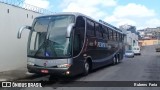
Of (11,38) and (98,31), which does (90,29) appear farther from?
(11,38)

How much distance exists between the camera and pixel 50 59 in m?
13.5

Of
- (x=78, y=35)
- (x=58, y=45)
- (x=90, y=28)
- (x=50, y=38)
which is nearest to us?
(x=58, y=45)

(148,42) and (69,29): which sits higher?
(69,29)

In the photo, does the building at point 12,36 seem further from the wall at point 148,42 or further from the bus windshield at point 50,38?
the wall at point 148,42

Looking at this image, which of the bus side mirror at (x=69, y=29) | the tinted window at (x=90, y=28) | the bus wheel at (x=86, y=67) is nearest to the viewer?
the bus side mirror at (x=69, y=29)

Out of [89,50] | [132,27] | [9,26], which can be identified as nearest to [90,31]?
[89,50]

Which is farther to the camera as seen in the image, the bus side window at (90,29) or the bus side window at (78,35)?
the bus side window at (90,29)

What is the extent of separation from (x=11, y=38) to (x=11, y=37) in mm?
63

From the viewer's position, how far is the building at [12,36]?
1703 centimetres

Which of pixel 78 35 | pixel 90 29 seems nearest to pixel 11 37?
pixel 90 29

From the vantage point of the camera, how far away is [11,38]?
18047mm

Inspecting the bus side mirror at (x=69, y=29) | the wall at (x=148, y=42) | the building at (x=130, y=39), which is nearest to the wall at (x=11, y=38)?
the bus side mirror at (x=69, y=29)

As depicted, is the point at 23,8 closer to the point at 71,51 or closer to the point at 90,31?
the point at 90,31

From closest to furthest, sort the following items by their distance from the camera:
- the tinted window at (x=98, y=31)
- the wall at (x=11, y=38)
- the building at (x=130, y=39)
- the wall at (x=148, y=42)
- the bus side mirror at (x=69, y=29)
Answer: the bus side mirror at (x=69, y=29)
the wall at (x=11, y=38)
the tinted window at (x=98, y=31)
the building at (x=130, y=39)
the wall at (x=148, y=42)
